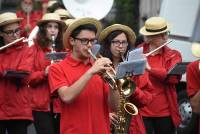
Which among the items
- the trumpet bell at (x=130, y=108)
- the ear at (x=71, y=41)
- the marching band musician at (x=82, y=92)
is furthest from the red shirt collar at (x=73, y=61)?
the trumpet bell at (x=130, y=108)

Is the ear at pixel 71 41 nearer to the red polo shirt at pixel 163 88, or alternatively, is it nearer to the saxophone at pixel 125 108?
the saxophone at pixel 125 108

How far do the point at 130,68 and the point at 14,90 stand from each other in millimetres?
2079

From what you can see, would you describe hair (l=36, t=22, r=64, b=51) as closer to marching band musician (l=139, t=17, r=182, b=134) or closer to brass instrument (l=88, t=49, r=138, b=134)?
marching band musician (l=139, t=17, r=182, b=134)

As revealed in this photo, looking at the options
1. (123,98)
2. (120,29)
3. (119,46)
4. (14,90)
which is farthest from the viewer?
(14,90)

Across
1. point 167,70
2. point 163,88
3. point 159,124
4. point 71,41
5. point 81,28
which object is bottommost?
point 159,124

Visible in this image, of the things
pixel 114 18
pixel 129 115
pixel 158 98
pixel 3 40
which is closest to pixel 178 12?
pixel 158 98

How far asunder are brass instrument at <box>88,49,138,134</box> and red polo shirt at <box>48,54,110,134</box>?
126 mm

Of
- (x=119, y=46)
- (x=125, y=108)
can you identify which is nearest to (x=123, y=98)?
(x=125, y=108)

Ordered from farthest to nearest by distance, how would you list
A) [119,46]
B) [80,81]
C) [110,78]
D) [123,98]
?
[119,46] < [123,98] < [110,78] < [80,81]

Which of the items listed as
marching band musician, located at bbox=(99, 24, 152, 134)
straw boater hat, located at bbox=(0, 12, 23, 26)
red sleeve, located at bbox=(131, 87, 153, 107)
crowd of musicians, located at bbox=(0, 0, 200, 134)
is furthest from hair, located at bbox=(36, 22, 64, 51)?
red sleeve, located at bbox=(131, 87, 153, 107)

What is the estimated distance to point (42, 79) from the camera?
336 inches

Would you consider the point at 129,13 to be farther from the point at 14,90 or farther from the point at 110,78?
the point at 110,78

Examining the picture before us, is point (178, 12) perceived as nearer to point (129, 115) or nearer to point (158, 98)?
point (158, 98)

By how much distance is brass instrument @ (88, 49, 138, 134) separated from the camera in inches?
247
